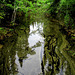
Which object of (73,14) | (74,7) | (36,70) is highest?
(74,7)

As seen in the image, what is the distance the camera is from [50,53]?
387 cm

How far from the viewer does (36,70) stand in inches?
115

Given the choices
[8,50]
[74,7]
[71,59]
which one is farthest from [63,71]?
[74,7]

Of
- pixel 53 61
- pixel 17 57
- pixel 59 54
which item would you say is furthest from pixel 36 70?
pixel 59 54

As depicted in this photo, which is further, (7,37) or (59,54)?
(7,37)

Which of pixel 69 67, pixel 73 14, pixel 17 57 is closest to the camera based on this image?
pixel 69 67

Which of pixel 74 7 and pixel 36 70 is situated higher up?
pixel 74 7

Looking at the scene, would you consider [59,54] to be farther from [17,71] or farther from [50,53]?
[17,71]

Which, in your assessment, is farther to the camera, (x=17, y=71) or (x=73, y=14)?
(x=73, y=14)

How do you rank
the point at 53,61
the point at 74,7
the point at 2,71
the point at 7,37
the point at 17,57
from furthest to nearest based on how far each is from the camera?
the point at 74,7
the point at 7,37
the point at 17,57
the point at 53,61
the point at 2,71

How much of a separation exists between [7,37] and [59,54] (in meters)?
3.98

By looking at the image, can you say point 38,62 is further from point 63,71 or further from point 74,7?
point 74,7

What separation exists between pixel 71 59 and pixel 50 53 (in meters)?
0.99

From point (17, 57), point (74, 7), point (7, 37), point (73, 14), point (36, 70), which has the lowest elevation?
point (36, 70)
